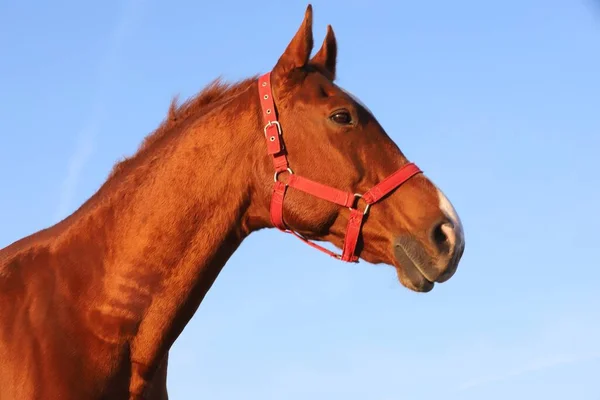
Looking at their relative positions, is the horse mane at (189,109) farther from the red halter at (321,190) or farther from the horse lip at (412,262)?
the horse lip at (412,262)

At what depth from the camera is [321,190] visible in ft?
19.2

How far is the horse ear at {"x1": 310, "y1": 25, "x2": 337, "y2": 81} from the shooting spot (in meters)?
6.75

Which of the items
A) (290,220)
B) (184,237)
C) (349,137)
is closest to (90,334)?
(184,237)

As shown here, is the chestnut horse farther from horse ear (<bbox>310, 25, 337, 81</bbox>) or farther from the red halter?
horse ear (<bbox>310, 25, 337, 81</bbox>)

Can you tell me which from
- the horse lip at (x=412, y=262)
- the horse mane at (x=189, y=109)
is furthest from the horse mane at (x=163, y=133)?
the horse lip at (x=412, y=262)

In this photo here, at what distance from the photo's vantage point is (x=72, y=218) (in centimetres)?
614

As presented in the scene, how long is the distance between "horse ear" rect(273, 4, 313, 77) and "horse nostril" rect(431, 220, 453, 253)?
1860 mm

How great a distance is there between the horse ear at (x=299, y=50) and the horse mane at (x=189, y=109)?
16.1 inches

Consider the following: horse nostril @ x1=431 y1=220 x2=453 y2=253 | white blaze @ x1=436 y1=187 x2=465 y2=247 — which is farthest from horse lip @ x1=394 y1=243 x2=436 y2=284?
white blaze @ x1=436 y1=187 x2=465 y2=247

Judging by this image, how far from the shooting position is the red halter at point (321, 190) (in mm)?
5766

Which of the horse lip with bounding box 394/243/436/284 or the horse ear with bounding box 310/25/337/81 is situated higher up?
the horse ear with bounding box 310/25/337/81

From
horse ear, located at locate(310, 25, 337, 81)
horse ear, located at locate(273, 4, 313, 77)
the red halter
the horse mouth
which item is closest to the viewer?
the horse mouth

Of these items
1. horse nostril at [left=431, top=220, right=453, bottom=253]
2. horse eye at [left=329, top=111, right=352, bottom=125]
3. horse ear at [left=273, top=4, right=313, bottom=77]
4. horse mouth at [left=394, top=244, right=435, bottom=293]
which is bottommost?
horse mouth at [left=394, top=244, right=435, bottom=293]

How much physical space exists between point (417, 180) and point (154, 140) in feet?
7.62
